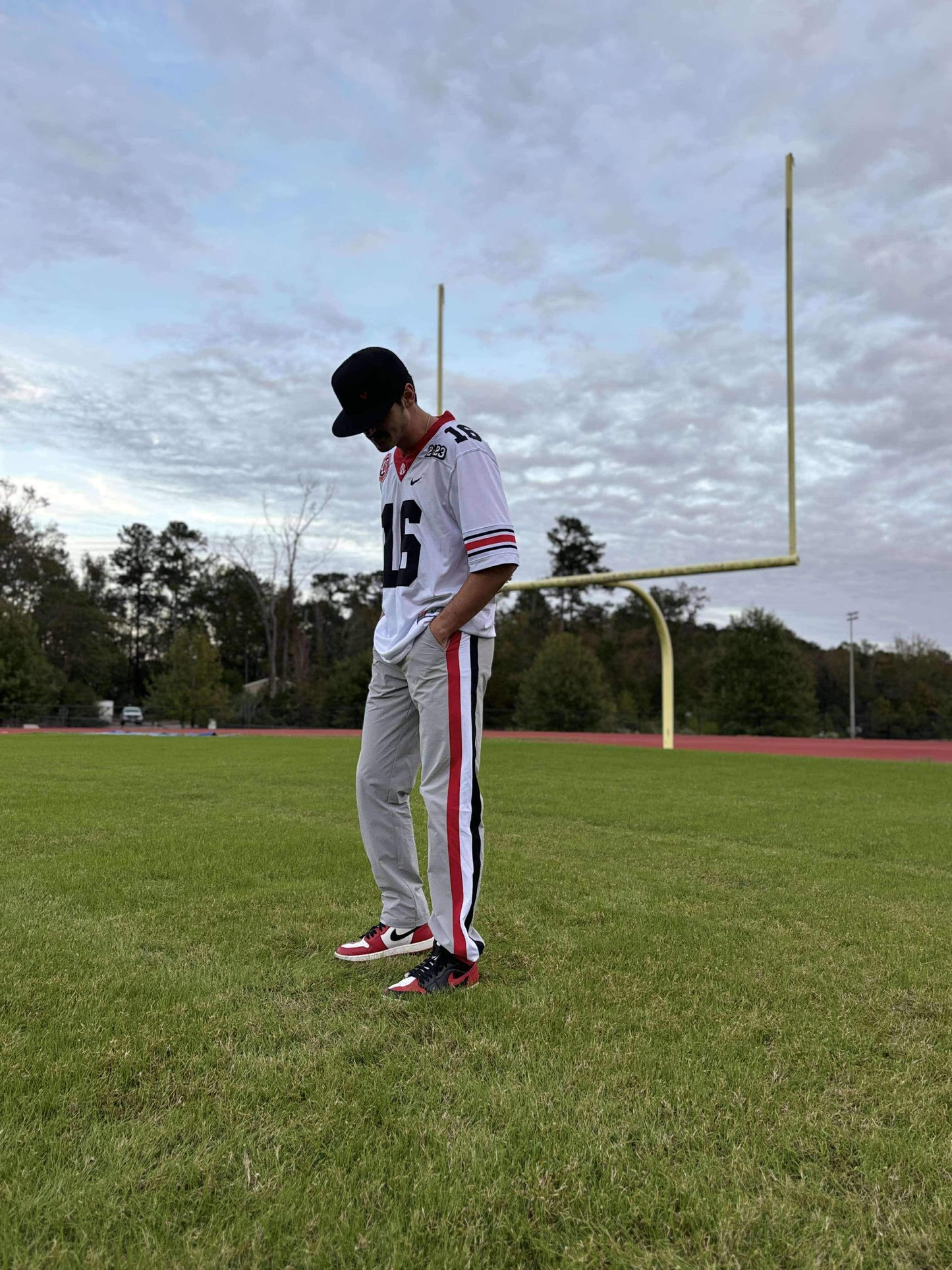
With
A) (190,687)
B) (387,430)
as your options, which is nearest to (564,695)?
(190,687)

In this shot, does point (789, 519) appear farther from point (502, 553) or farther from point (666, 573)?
point (502, 553)

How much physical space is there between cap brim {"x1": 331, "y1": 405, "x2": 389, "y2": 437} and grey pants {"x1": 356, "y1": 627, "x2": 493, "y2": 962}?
2.47 feet

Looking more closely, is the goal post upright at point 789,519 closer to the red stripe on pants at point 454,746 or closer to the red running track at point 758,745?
the red running track at point 758,745

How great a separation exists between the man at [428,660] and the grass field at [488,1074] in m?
0.22

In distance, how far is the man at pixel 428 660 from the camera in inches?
109

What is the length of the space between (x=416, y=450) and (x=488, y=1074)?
6.63 feet

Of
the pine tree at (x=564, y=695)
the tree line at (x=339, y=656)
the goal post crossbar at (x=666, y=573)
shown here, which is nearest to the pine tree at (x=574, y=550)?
the tree line at (x=339, y=656)

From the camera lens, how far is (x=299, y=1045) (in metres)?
2.10

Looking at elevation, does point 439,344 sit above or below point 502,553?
above

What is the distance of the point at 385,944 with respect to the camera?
2.96m

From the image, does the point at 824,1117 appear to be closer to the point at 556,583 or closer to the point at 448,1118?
the point at 448,1118

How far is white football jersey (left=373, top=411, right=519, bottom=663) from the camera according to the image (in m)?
2.81

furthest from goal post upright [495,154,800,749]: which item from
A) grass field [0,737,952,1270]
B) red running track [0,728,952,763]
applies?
grass field [0,737,952,1270]

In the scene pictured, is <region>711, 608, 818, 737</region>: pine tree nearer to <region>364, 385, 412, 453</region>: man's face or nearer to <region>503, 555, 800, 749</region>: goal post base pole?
<region>503, 555, 800, 749</region>: goal post base pole
